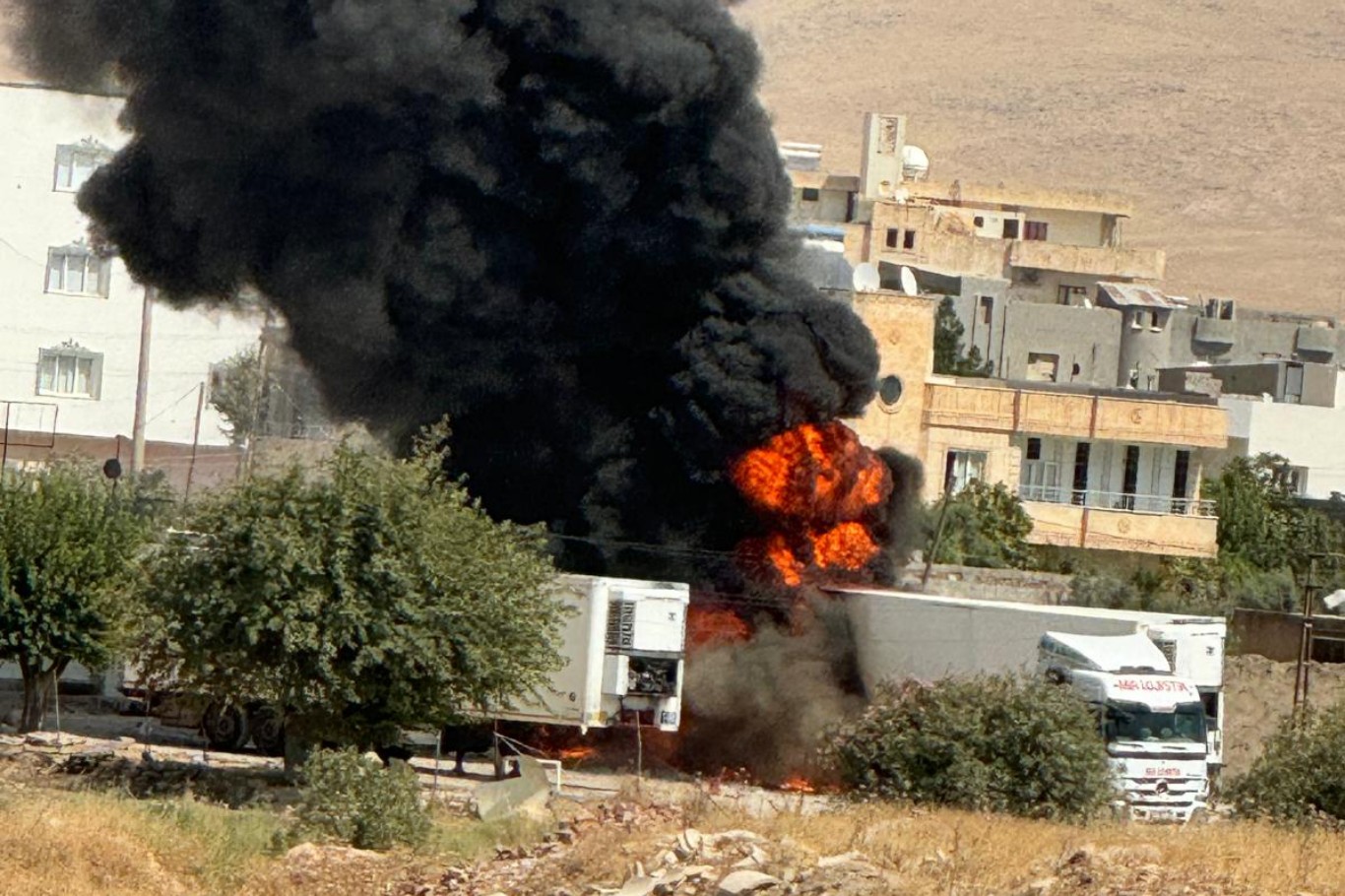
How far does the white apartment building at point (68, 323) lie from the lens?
71625mm

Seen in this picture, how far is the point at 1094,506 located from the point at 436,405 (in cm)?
3133

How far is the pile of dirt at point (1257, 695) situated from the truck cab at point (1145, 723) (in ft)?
28.1

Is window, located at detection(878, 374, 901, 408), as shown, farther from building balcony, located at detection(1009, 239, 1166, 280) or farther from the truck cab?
building balcony, located at detection(1009, 239, 1166, 280)

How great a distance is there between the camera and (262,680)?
33.8m

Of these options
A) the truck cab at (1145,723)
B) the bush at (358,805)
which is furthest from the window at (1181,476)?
the bush at (358,805)

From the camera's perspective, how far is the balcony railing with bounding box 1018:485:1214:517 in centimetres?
6956

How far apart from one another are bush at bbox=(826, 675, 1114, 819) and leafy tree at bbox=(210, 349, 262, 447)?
32.1 m

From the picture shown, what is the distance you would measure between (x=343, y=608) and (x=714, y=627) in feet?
31.5

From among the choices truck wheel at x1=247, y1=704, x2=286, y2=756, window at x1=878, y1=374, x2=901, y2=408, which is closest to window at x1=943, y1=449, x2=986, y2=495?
window at x1=878, y1=374, x2=901, y2=408

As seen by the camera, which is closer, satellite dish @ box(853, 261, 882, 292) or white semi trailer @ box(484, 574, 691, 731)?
white semi trailer @ box(484, 574, 691, 731)

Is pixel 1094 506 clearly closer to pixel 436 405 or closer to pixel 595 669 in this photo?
pixel 436 405

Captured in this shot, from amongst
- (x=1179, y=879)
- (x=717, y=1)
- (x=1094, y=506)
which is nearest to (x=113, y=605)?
(x=717, y=1)

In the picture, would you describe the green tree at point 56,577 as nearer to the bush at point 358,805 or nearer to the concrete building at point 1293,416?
the bush at point 358,805

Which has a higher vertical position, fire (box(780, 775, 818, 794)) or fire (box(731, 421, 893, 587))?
fire (box(731, 421, 893, 587))
